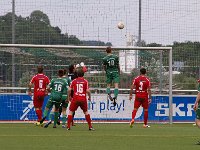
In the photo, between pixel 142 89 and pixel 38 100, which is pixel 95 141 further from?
pixel 38 100

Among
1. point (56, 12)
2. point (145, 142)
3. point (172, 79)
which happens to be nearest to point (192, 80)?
point (172, 79)

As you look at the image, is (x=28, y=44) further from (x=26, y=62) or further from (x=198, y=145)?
(x=198, y=145)

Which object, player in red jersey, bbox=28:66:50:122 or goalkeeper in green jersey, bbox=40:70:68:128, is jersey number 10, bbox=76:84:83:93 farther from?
player in red jersey, bbox=28:66:50:122

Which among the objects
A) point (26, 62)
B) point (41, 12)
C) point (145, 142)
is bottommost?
point (145, 142)

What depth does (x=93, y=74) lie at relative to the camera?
33.2m

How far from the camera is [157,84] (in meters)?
33.4

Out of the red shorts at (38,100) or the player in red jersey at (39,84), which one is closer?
the player in red jersey at (39,84)

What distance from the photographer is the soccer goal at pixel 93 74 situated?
31.9 meters

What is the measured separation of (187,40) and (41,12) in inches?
254

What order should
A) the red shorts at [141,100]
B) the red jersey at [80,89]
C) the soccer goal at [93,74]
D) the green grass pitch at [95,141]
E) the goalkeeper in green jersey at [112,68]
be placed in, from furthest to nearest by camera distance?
the soccer goal at [93,74]
the goalkeeper in green jersey at [112,68]
the red shorts at [141,100]
the red jersey at [80,89]
the green grass pitch at [95,141]

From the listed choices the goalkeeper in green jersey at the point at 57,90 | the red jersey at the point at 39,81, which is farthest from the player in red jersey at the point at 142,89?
the red jersey at the point at 39,81

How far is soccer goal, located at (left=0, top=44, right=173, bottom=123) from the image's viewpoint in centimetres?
3194

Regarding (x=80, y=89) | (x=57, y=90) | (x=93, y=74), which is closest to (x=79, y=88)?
(x=80, y=89)

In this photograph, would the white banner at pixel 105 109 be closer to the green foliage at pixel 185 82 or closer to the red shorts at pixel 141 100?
the green foliage at pixel 185 82
